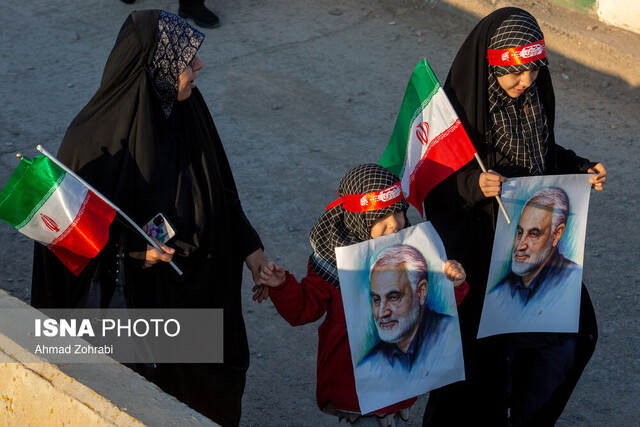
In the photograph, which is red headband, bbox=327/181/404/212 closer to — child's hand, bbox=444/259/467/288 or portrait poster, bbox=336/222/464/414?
portrait poster, bbox=336/222/464/414

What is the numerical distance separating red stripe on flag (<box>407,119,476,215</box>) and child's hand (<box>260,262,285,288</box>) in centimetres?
83

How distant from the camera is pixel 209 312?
3662 millimetres

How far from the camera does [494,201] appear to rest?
12.5 ft

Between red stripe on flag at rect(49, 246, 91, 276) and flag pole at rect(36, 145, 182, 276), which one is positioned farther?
red stripe on flag at rect(49, 246, 91, 276)

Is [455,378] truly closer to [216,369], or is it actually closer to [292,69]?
[216,369]

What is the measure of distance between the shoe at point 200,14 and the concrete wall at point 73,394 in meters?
6.19

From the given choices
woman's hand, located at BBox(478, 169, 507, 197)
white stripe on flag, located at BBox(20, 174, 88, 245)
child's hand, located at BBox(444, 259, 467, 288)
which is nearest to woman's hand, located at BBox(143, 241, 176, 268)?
white stripe on flag, located at BBox(20, 174, 88, 245)

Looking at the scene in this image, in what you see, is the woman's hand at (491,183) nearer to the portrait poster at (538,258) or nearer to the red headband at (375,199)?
the portrait poster at (538,258)

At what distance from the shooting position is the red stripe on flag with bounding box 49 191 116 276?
3201 millimetres

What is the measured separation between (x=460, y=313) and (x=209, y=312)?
3.61 ft

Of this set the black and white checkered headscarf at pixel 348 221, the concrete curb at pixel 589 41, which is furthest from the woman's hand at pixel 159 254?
the concrete curb at pixel 589 41

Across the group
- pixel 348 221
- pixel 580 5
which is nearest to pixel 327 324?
pixel 348 221

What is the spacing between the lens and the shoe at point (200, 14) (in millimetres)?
9047

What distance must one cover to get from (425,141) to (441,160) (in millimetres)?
134
